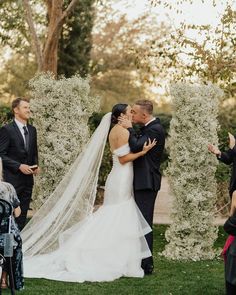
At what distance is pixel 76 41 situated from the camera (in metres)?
23.5

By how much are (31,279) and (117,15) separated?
25782 mm

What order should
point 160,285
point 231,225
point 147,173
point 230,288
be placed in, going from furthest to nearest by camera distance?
point 147,173
point 160,285
point 230,288
point 231,225

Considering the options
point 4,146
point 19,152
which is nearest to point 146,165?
point 19,152

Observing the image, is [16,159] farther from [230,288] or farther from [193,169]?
[230,288]

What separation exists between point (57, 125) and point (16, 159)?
1333mm

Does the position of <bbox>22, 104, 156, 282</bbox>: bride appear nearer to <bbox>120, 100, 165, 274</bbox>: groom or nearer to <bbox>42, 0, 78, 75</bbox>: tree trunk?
<bbox>120, 100, 165, 274</bbox>: groom

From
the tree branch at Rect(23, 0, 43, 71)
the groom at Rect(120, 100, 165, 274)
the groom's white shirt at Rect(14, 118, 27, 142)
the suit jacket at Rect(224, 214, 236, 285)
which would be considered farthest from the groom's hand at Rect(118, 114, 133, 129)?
the tree branch at Rect(23, 0, 43, 71)

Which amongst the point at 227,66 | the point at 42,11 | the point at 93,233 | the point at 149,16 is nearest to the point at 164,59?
the point at 227,66

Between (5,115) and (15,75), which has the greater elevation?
(15,75)

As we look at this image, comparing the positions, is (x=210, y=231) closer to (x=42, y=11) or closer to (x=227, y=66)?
(x=227, y=66)

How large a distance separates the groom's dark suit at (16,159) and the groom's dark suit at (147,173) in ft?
4.33

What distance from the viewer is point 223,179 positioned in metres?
12.7

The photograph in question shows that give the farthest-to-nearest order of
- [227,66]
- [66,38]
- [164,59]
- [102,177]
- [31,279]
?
[66,38] → [102,177] → [164,59] → [227,66] → [31,279]

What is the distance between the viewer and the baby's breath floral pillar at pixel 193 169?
27.8 ft
